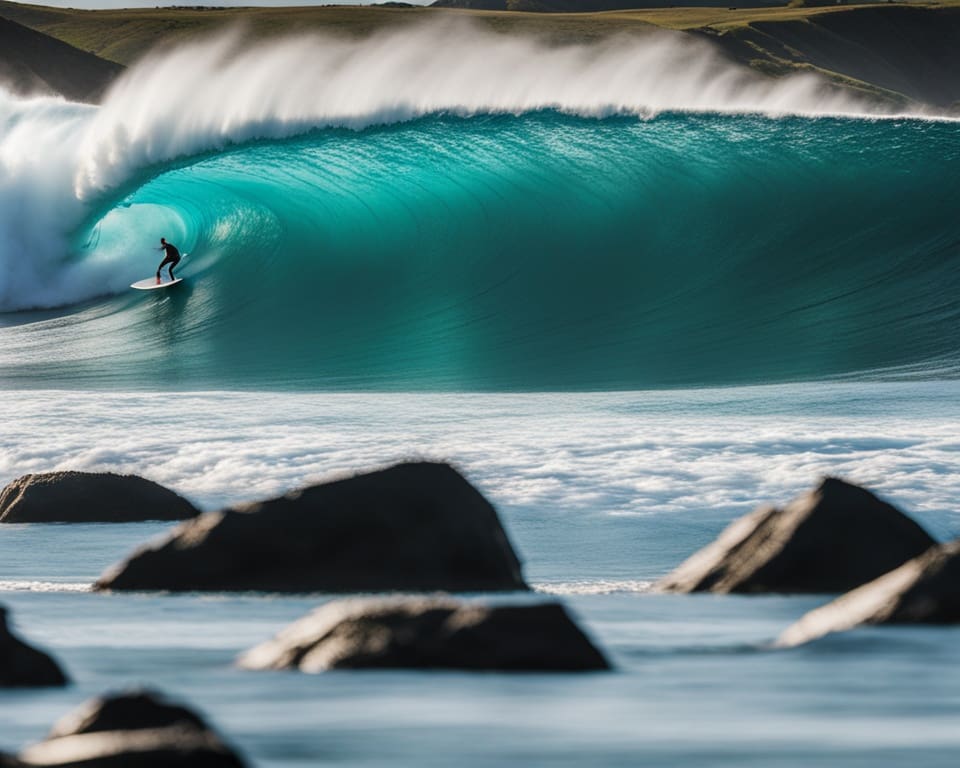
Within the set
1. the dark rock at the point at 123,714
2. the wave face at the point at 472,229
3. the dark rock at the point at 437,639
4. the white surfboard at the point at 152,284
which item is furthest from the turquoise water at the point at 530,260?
the dark rock at the point at 123,714

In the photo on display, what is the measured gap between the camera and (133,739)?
9.66 ft

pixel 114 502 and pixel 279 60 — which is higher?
pixel 279 60

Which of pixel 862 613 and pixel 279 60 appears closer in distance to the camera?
pixel 862 613

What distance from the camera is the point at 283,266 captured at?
20.8m

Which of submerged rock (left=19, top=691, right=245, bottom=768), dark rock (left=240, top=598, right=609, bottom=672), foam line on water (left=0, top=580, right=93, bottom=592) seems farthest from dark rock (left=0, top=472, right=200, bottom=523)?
submerged rock (left=19, top=691, right=245, bottom=768)

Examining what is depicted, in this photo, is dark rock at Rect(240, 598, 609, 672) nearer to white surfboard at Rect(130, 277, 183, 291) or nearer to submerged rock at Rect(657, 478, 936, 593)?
submerged rock at Rect(657, 478, 936, 593)

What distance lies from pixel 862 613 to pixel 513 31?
119493 mm

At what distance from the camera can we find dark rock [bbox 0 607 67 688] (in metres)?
4.23

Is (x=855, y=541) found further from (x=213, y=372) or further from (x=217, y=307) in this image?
(x=217, y=307)

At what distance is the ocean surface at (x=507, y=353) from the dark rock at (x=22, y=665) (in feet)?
0.18

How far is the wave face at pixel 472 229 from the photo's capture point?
17.5 m

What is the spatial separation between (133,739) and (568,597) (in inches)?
136

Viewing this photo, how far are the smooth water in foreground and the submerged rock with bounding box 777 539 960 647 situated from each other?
0.19 ft

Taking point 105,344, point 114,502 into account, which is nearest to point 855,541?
point 114,502
